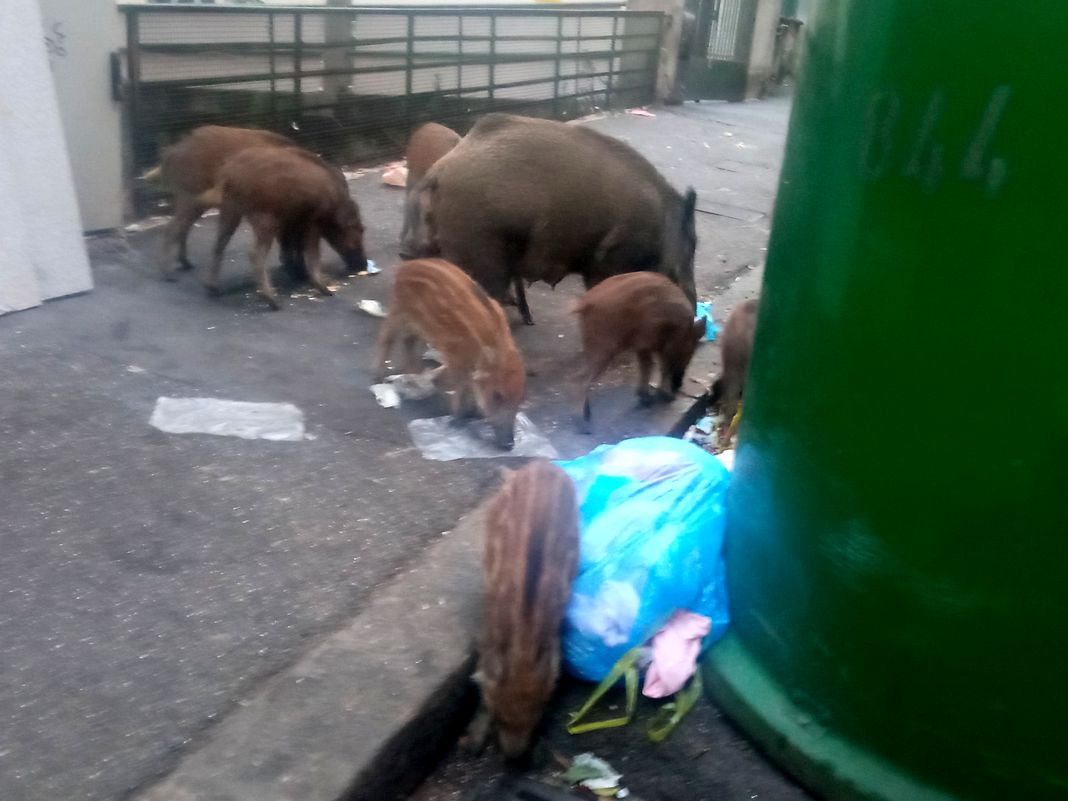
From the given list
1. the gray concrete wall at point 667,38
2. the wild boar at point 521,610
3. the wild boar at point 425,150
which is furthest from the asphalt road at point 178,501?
the gray concrete wall at point 667,38

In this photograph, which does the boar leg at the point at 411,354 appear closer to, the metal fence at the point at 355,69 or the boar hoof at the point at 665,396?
the boar hoof at the point at 665,396

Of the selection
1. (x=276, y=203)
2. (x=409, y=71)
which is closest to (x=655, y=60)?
(x=409, y=71)

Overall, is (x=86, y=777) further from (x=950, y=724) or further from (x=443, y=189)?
(x=443, y=189)

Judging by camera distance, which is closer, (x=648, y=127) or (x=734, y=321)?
(x=734, y=321)

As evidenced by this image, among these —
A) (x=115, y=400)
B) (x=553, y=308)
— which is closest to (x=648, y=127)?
(x=553, y=308)

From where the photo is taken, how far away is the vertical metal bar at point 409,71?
8.84 metres

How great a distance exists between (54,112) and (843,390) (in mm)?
3897

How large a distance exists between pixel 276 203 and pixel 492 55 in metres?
6.18

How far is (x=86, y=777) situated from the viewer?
80.5 inches

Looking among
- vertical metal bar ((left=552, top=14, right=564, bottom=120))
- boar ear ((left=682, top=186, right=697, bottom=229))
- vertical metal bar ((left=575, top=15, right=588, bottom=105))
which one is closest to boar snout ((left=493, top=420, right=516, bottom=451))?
boar ear ((left=682, top=186, right=697, bottom=229))

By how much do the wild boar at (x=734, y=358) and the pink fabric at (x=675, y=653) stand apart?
141 centimetres

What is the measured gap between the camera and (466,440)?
12.4 ft

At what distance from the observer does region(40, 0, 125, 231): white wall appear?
17.2 feet

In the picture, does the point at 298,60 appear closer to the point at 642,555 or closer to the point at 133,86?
the point at 133,86
